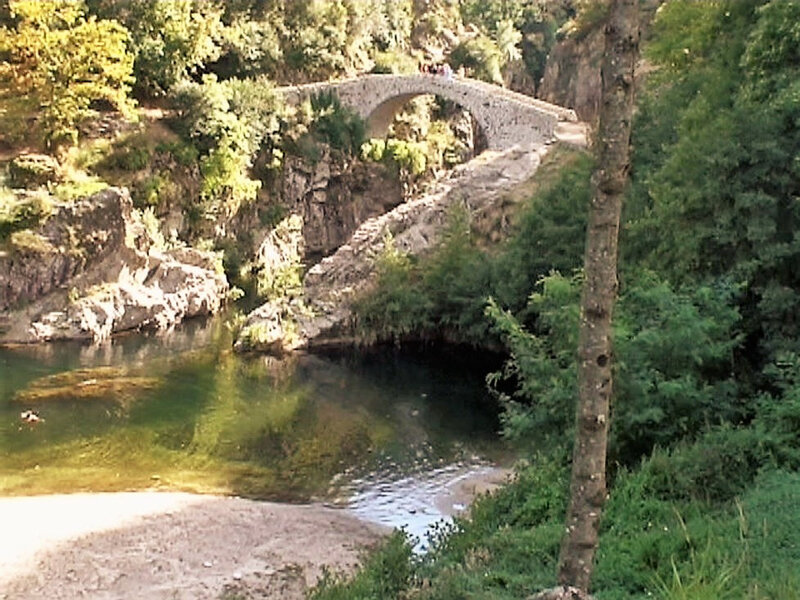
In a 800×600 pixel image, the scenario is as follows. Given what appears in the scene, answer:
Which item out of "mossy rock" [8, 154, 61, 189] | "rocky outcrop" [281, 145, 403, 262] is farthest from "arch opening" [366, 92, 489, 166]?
"mossy rock" [8, 154, 61, 189]

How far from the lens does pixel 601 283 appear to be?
5.24 meters

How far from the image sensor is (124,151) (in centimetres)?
3042

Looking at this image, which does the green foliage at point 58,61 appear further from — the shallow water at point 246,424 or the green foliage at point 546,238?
the green foliage at point 546,238

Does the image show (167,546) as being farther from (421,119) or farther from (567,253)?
(421,119)

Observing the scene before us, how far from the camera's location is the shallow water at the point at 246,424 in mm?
15820

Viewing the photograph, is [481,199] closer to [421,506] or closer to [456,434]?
[456,434]

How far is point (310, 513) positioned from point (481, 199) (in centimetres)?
1523

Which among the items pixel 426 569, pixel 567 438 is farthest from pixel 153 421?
pixel 426 569

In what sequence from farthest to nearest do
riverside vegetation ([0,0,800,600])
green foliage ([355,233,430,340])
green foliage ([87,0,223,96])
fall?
1. green foliage ([87,0,223,96])
2. green foliage ([355,233,430,340])
3. riverside vegetation ([0,0,800,600])

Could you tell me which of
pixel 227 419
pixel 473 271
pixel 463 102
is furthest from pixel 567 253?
pixel 463 102

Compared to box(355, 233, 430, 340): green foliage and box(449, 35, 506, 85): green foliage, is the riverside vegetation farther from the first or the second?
box(449, 35, 506, 85): green foliage

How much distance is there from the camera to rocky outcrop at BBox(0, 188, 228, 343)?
2517cm

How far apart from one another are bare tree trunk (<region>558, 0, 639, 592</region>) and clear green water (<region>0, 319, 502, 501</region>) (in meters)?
10.4

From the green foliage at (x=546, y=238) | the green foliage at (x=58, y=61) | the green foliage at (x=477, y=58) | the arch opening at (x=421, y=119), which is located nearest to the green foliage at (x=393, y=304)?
the green foliage at (x=546, y=238)
